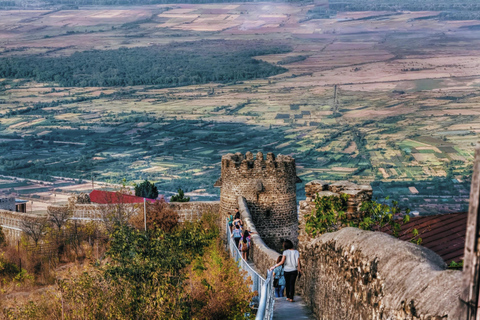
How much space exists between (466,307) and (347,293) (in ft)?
11.0

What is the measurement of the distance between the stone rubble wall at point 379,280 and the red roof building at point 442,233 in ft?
7.35

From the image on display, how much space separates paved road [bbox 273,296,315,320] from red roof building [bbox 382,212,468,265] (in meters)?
2.14

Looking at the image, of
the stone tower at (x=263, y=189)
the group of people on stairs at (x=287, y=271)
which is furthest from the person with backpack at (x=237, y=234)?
the group of people on stairs at (x=287, y=271)

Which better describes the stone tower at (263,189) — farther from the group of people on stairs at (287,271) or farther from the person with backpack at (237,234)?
the group of people on stairs at (287,271)

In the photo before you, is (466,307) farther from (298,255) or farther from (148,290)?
(148,290)

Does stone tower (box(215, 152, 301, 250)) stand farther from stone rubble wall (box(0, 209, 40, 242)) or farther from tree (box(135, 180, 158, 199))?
tree (box(135, 180, 158, 199))

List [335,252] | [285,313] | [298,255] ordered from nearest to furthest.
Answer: [335,252] < [285,313] < [298,255]

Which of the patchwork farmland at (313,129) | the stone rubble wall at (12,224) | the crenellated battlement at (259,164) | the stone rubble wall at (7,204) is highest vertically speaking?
the crenellated battlement at (259,164)

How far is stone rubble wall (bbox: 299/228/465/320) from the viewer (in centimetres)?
573

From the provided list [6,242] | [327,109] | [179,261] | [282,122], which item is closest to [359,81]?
[327,109]

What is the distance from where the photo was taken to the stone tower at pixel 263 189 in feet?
78.3

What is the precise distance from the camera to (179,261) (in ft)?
51.0

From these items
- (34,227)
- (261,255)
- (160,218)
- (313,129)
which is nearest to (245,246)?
(261,255)

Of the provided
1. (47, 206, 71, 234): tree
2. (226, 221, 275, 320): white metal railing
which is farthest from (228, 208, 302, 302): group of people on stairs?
(47, 206, 71, 234): tree
